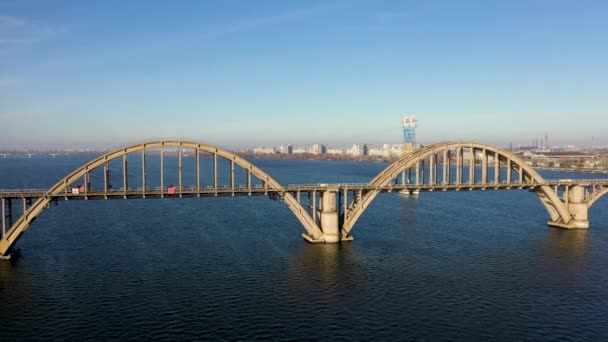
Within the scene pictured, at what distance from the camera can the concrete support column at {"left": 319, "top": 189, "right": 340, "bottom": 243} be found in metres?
73.3

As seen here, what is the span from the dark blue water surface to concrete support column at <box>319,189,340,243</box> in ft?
7.16

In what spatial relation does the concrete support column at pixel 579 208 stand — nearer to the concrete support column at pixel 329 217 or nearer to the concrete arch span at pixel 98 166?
the concrete support column at pixel 329 217

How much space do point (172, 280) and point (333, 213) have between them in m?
26.0

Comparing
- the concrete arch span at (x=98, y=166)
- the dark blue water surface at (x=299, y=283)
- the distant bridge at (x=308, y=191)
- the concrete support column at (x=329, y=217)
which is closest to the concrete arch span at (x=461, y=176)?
the distant bridge at (x=308, y=191)

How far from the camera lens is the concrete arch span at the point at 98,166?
6344cm

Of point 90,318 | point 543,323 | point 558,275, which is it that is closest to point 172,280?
point 90,318

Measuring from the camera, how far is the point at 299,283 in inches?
2195

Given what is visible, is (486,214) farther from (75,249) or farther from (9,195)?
(9,195)

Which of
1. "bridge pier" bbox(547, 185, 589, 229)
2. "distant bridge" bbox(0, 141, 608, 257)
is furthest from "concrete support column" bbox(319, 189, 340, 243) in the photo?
"bridge pier" bbox(547, 185, 589, 229)

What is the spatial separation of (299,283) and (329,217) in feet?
62.5

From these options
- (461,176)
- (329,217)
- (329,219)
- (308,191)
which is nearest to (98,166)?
(308,191)

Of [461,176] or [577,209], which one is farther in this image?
[577,209]

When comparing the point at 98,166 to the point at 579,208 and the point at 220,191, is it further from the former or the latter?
the point at 579,208

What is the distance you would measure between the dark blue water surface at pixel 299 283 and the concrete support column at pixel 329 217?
2183 mm
